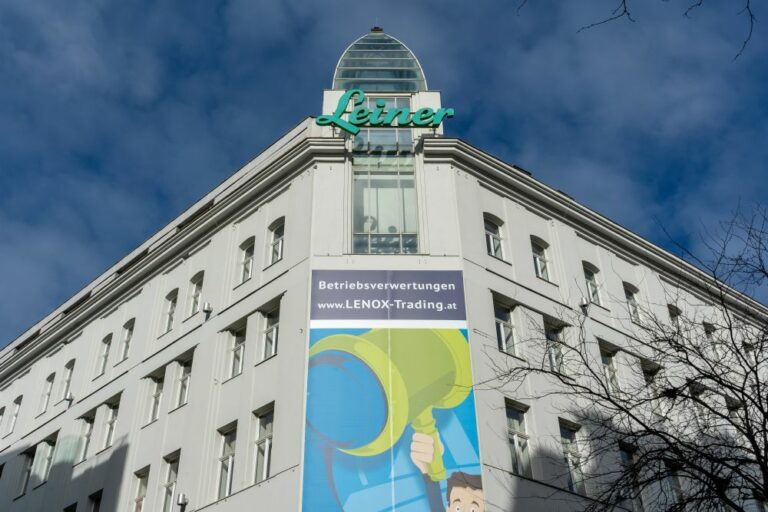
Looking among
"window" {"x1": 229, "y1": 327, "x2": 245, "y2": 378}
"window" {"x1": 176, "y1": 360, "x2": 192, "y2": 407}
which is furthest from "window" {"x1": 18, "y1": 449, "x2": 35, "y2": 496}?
"window" {"x1": 229, "y1": 327, "x2": 245, "y2": 378}

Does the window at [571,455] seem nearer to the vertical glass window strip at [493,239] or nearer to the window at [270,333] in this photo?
the vertical glass window strip at [493,239]

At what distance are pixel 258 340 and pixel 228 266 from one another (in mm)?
4338

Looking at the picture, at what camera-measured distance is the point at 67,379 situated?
37.4m

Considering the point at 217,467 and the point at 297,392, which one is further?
the point at 217,467

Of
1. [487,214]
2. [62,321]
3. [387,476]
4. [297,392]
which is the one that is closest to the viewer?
[387,476]

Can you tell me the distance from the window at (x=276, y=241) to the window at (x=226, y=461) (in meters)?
5.65

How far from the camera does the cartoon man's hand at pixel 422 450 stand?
2245 cm

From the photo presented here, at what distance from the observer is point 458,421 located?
23312 mm

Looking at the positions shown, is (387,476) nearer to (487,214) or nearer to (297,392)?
(297,392)

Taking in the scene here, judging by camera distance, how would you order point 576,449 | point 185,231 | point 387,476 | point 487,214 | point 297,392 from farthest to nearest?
point 185,231 < point 487,214 < point 576,449 < point 297,392 < point 387,476

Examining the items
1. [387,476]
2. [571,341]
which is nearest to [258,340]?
[387,476]

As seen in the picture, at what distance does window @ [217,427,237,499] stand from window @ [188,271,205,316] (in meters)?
6.12

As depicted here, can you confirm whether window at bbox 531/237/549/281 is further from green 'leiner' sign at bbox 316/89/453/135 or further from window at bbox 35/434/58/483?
window at bbox 35/434/58/483

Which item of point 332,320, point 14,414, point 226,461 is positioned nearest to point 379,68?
point 332,320
